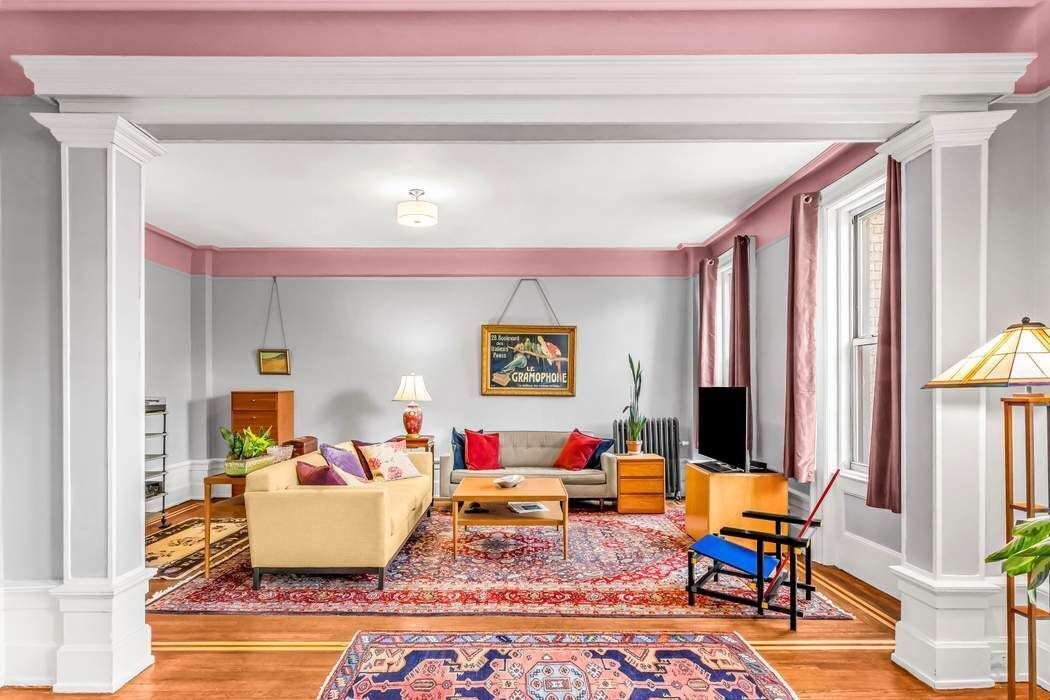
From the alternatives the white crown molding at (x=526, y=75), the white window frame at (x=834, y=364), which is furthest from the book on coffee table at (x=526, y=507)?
the white crown molding at (x=526, y=75)

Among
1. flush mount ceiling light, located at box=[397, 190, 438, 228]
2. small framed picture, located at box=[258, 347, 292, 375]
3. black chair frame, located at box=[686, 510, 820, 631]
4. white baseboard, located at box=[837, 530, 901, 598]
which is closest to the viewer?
black chair frame, located at box=[686, 510, 820, 631]

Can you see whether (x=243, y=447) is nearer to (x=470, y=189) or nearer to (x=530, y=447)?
(x=470, y=189)

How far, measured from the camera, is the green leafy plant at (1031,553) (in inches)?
63.4

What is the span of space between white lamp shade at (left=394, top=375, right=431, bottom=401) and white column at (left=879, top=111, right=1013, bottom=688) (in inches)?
187

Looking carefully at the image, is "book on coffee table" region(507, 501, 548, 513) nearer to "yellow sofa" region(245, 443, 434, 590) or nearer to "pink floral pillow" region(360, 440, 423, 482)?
"pink floral pillow" region(360, 440, 423, 482)

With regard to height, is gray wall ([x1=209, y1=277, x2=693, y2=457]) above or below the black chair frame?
above

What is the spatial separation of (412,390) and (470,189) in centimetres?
255

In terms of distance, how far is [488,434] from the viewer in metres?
6.48

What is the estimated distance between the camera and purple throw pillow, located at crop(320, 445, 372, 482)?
4.50 metres

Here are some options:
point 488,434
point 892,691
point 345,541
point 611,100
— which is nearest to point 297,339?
point 488,434

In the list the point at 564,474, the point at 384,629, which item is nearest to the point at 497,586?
the point at 384,629

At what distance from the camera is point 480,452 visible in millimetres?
6293

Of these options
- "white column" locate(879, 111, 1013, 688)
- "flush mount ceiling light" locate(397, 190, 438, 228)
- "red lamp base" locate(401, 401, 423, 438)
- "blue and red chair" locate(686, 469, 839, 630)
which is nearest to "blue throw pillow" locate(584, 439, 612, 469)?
"red lamp base" locate(401, 401, 423, 438)

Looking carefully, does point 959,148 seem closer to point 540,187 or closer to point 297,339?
point 540,187
